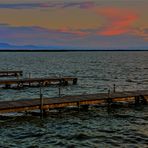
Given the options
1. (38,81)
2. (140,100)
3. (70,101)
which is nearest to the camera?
(70,101)

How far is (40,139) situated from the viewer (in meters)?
23.6

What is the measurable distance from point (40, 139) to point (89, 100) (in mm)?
9343

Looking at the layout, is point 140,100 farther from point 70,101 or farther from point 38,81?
point 38,81

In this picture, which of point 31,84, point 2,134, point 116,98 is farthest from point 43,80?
point 2,134

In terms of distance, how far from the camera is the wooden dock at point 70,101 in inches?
1105

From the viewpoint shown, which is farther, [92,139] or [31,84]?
[31,84]

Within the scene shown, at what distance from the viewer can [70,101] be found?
1214 inches

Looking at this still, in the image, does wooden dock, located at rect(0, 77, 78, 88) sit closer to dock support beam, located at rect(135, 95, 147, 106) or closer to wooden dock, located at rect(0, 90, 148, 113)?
wooden dock, located at rect(0, 90, 148, 113)

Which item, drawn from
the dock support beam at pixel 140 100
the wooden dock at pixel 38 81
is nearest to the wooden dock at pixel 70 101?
the dock support beam at pixel 140 100

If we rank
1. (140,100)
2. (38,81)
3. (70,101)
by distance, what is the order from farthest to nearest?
(38,81) → (140,100) → (70,101)

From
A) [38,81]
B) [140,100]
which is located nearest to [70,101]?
[140,100]

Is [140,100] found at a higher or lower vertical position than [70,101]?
lower

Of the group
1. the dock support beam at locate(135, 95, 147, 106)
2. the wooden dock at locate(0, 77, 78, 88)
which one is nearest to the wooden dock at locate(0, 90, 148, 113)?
the dock support beam at locate(135, 95, 147, 106)

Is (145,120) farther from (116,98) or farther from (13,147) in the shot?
(13,147)
